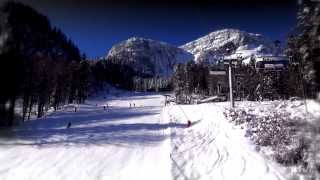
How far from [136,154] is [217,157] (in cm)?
557

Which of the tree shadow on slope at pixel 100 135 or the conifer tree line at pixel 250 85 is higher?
the conifer tree line at pixel 250 85

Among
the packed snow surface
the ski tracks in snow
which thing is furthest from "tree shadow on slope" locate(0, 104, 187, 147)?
the ski tracks in snow

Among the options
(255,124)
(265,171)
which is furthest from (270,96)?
(265,171)

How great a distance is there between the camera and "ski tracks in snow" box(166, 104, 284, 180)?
20641 millimetres

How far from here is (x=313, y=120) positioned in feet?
50.9

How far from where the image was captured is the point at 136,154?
27594 millimetres

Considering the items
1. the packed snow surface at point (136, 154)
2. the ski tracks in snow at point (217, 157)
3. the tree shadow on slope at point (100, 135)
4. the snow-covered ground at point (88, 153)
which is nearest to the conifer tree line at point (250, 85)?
the tree shadow on slope at point (100, 135)

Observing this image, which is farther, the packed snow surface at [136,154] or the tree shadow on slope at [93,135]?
the tree shadow on slope at [93,135]

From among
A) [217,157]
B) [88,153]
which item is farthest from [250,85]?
[217,157]

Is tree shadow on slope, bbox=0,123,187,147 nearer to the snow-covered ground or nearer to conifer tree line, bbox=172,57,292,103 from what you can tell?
the snow-covered ground

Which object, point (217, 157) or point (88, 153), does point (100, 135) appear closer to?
point (88, 153)

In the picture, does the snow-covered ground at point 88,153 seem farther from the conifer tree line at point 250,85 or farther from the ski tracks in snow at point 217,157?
the conifer tree line at point 250,85

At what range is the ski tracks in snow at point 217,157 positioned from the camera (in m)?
20.6

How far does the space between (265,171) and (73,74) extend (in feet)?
284
